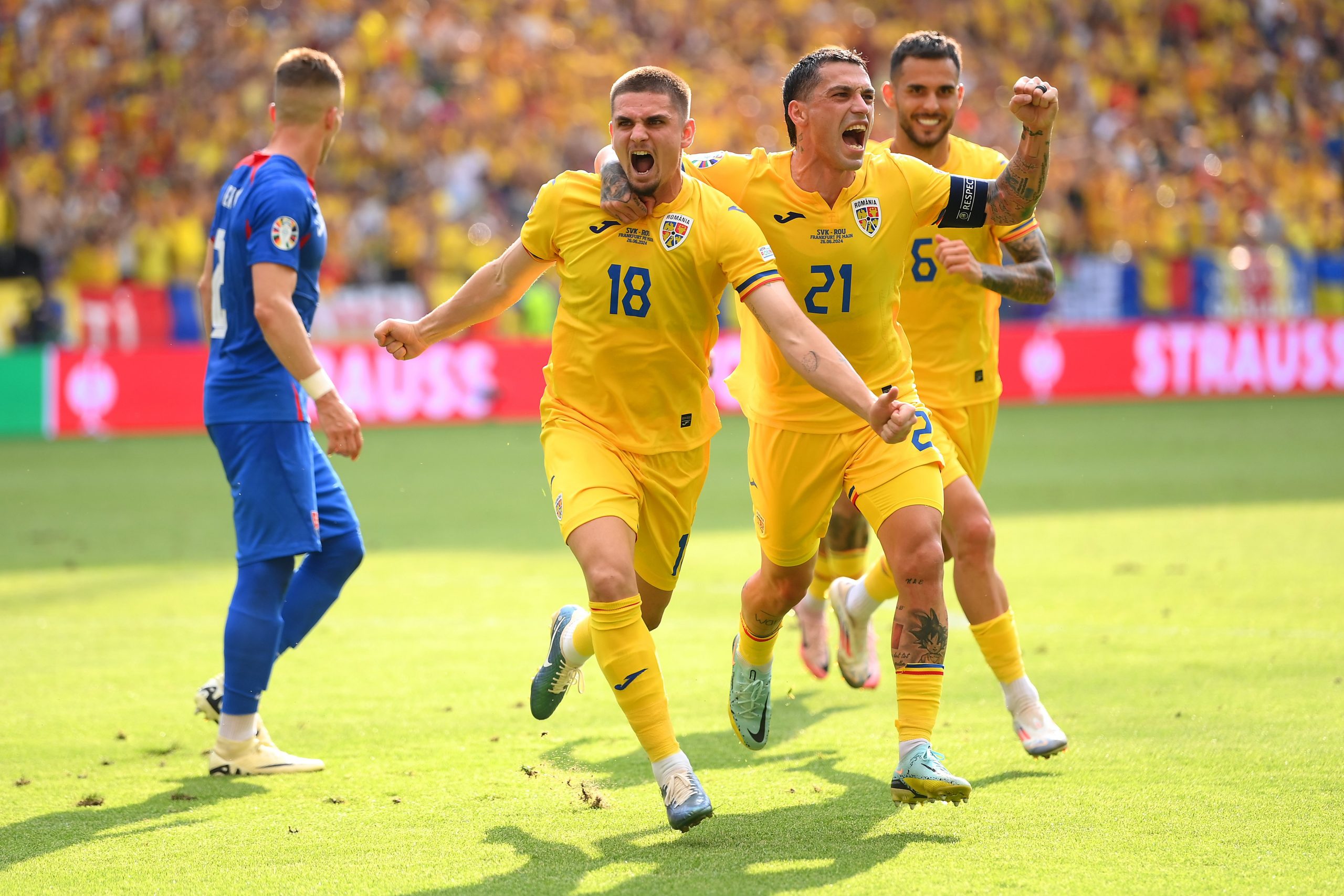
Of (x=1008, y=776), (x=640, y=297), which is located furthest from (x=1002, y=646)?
(x=640, y=297)

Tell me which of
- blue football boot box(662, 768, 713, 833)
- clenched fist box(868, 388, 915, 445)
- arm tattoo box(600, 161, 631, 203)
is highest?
arm tattoo box(600, 161, 631, 203)

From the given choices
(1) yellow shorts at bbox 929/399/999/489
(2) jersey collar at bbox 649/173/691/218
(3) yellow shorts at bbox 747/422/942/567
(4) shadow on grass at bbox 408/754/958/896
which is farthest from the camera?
(1) yellow shorts at bbox 929/399/999/489

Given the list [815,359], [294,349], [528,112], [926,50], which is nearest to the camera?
[815,359]

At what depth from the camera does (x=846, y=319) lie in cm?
524

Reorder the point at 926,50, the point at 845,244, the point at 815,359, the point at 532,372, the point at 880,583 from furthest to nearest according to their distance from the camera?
the point at 532,372 < the point at 880,583 < the point at 926,50 < the point at 845,244 < the point at 815,359

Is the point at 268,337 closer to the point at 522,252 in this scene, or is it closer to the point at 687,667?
the point at 522,252

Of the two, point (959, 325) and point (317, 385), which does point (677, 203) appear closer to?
point (317, 385)

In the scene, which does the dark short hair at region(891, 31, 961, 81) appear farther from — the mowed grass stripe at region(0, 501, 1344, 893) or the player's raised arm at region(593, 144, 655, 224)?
the mowed grass stripe at region(0, 501, 1344, 893)

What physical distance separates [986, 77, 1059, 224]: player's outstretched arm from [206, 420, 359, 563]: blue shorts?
264 centimetres

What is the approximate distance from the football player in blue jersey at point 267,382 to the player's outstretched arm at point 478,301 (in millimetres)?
368

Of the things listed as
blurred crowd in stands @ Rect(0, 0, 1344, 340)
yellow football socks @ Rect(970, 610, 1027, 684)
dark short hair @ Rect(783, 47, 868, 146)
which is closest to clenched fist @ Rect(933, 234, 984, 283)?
dark short hair @ Rect(783, 47, 868, 146)

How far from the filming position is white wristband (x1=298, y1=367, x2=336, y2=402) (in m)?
5.27

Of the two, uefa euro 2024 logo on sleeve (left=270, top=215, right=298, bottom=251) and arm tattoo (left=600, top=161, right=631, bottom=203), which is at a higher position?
arm tattoo (left=600, top=161, right=631, bottom=203)

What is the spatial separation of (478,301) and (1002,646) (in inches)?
93.4
